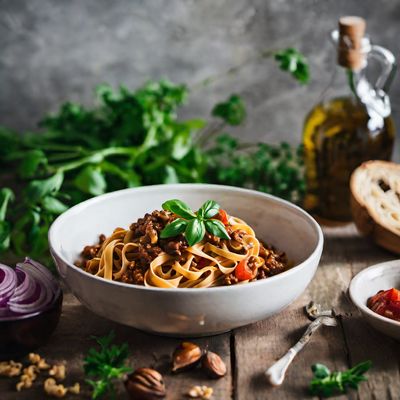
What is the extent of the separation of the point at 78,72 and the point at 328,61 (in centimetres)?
173

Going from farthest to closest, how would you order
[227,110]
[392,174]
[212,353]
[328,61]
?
[328,61] < [227,110] < [392,174] < [212,353]

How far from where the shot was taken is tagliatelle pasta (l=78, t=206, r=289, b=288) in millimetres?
2783

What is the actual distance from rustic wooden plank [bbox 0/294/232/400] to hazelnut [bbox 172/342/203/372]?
40 millimetres

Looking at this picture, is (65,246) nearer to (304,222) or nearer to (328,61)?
(304,222)

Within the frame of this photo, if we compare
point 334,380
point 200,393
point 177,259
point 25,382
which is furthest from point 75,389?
point 334,380

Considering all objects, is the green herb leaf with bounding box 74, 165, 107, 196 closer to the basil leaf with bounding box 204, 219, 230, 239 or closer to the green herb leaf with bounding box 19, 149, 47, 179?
the green herb leaf with bounding box 19, 149, 47, 179

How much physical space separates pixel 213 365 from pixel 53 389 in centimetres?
57

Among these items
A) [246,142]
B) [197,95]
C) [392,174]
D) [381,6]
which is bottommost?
[246,142]

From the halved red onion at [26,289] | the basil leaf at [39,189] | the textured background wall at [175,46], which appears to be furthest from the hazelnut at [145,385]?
the textured background wall at [175,46]

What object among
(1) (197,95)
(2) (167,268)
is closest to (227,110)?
(1) (197,95)

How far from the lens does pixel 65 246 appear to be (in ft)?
10.1

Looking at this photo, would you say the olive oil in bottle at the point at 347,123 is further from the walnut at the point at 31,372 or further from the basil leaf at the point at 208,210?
the walnut at the point at 31,372

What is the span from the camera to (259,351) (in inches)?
107

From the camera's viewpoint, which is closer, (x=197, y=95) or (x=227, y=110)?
(x=227, y=110)
